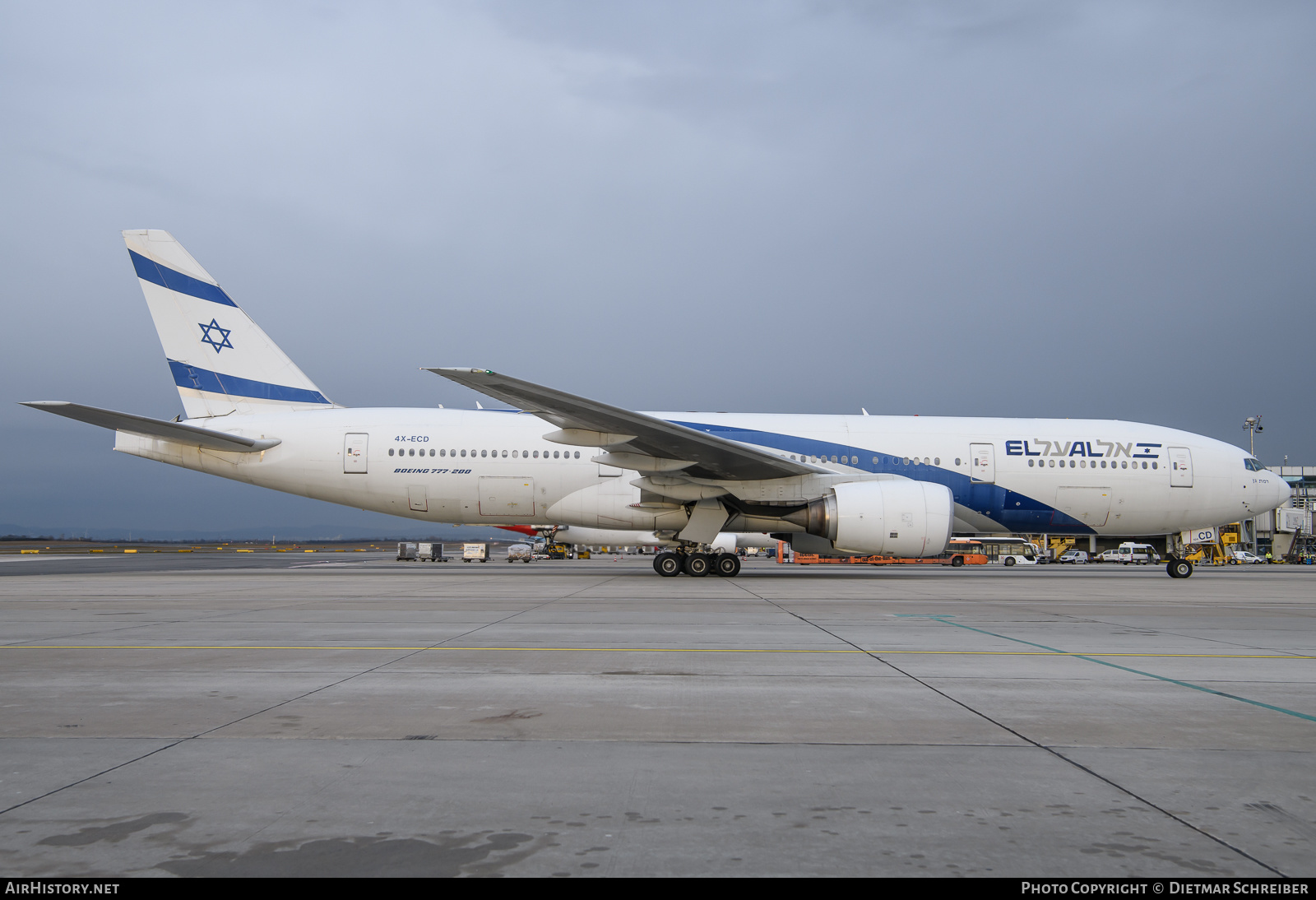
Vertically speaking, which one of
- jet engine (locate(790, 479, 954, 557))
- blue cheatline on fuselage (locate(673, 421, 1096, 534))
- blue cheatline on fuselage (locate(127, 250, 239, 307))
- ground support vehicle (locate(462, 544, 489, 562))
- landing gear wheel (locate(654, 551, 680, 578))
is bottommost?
ground support vehicle (locate(462, 544, 489, 562))

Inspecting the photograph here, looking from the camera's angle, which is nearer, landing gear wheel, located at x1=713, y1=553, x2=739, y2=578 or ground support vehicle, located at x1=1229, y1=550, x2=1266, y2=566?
landing gear wheel, located at x1=713, y1=553, x2=739, y2=578

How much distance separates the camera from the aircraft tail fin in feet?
57.7

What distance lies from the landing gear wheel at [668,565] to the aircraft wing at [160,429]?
8.75 meters

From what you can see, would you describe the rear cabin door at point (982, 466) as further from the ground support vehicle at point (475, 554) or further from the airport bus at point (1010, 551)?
the airport bus at point (1010, 551)

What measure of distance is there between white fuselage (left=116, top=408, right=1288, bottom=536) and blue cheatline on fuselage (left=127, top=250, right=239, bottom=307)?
9.33ft

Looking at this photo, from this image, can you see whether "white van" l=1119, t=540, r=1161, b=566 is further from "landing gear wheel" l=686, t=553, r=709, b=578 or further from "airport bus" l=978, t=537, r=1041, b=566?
"landing gear wheel" l=686, t=553, r=709, b=578

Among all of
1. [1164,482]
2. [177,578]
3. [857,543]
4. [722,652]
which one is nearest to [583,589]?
[857,543]

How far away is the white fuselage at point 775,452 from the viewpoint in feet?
57.5

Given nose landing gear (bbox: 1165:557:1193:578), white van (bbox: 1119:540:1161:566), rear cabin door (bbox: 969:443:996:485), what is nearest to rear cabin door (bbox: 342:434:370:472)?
rear cabin door (bbox: 969:443:996:485)

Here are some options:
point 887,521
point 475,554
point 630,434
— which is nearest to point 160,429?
point 630,434

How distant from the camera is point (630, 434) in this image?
15.2m

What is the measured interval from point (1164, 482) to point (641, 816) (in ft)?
65.5

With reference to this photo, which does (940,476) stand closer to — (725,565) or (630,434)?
(725,565)
